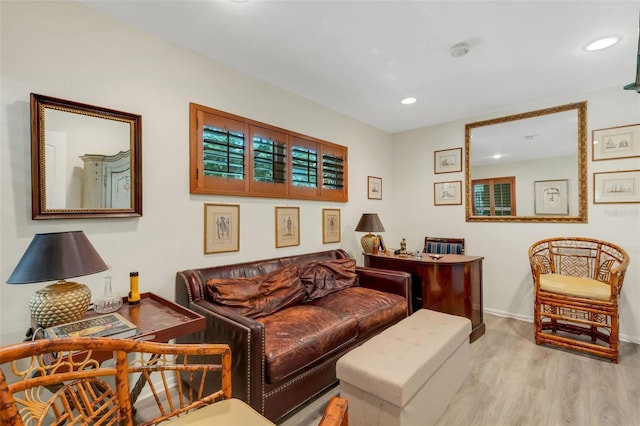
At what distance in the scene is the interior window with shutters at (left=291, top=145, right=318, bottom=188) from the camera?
10.5ft

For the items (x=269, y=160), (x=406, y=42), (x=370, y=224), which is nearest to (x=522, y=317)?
(x=370, y=224)

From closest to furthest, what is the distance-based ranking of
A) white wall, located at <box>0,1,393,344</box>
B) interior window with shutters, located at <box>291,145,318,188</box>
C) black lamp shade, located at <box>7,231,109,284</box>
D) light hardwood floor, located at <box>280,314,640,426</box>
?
1. black lamp shade, located at <box>7,231,109,284</box>
2. white wall, located at <box>0,1,393,344</box>
3. light hardwood floor, located at <box>280,314,640,426</box>
4. interior window with shutters, located at <box>291,145,318,188</box>

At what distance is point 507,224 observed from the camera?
3.63 meters

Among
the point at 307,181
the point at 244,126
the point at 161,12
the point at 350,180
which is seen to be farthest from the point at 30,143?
the point at 350,180

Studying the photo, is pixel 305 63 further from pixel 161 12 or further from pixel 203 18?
pixel 161 12

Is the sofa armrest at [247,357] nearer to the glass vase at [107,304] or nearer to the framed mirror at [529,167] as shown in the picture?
the glass vase at [107,304]

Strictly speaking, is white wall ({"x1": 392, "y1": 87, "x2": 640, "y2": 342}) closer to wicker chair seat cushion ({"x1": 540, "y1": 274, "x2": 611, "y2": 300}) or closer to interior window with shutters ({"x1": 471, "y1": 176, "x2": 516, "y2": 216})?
interior window with shutters ({"x1": 471, "y1": 176, "x2": 516, "y2": 216})

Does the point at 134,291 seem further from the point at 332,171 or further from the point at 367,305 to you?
the point at 332,171

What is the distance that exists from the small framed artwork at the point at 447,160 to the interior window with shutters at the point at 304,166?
1854 mm

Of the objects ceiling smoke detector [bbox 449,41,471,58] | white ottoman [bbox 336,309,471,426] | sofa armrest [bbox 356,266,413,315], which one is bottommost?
white ottoman [bbox 336,309,471,426]

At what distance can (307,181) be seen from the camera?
3338 mm

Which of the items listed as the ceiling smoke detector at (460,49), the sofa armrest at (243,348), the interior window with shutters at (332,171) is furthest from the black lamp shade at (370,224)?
the sofa armrest at (243,348)

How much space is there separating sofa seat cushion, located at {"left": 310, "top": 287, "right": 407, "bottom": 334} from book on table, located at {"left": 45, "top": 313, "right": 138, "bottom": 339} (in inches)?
57.9

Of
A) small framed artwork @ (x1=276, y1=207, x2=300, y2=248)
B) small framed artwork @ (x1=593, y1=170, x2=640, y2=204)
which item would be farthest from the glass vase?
small framed artwork @ (x1=593, y1=170, x2=640, y2=204)
